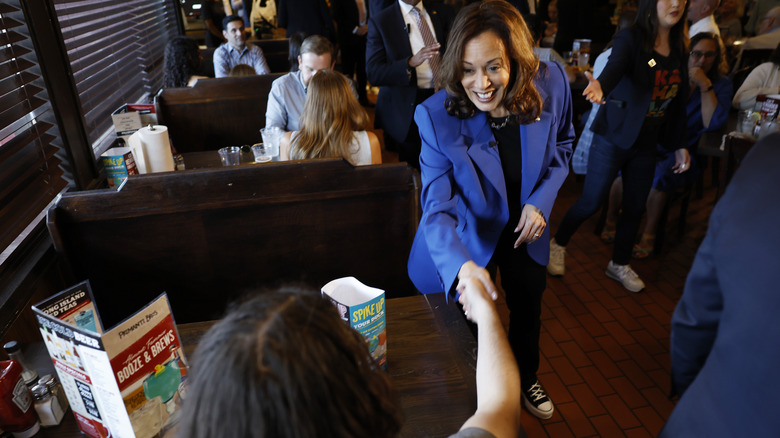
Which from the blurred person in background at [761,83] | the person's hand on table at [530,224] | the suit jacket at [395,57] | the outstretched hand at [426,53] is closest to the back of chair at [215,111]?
the suit jacket at [395,57]

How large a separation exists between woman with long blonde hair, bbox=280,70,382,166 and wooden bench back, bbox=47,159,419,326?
618mm

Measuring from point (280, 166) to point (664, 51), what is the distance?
2092 millimetres

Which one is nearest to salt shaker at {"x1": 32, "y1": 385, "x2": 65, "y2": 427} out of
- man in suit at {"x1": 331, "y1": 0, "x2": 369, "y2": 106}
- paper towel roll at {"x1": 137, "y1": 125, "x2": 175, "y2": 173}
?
paper towel roll at {"x1": 137, "y1": 125, "x2": 175, "y2": 173}

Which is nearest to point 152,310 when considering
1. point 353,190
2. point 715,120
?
point 353,190

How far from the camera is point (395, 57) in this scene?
3.16m

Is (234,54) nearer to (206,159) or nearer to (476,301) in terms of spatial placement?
(206,159)

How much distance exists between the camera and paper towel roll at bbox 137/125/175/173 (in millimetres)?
2053

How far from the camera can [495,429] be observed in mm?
837

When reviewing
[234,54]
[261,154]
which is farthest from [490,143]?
[234,54]

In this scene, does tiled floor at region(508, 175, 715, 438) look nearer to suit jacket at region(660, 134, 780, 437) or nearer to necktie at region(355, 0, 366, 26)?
suit jacket at region(660, 134, 780, 437)

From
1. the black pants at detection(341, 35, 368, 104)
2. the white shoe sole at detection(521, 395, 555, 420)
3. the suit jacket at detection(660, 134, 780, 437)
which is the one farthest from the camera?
the black pants at detection(341, 35, 368, 104)

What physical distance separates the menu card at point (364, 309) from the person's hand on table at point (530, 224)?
728mm

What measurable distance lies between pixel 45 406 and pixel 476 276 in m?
0.98

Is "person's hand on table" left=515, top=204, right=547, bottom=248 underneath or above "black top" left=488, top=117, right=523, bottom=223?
underneath
